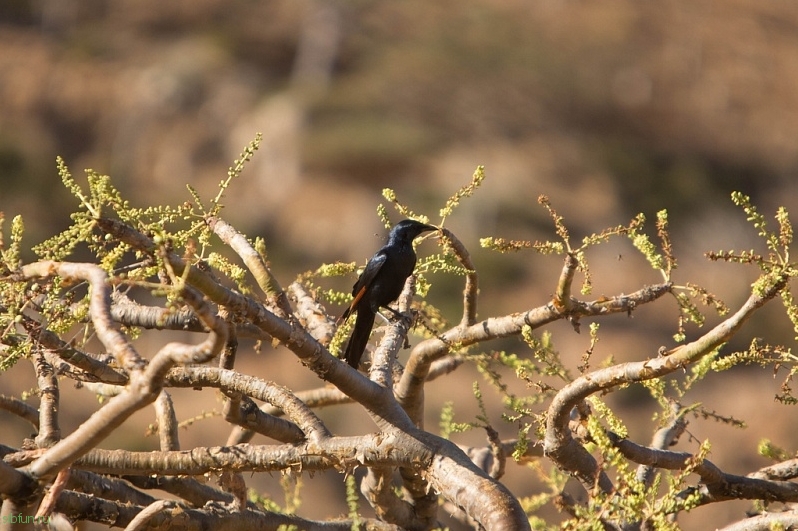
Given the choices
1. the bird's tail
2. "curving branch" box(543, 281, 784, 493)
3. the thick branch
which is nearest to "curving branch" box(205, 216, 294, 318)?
the thick branch

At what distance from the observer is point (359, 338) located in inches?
165

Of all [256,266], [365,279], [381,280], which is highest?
[381,280]

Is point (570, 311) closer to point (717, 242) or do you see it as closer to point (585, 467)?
point (585, 467)

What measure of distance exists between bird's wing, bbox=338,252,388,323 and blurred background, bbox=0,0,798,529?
19195 mm

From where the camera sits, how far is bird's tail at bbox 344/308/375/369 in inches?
160

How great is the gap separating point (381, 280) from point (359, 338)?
0.48 m

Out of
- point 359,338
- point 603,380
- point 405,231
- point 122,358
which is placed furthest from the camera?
point 405,231

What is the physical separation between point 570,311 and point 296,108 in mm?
35836

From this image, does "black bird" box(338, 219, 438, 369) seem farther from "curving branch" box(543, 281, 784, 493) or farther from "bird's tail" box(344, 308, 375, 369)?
"curving branch" box(543, 281, 784, 493)

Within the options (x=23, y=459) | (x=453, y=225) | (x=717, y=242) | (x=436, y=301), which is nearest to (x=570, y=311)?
(x=23, y=459)

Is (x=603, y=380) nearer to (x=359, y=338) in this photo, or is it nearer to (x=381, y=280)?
(x=359, y=338)

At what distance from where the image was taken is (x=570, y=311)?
128 inches

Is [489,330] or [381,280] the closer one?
[489,330]

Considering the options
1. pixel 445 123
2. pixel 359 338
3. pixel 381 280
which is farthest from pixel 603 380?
pixel 445 123
